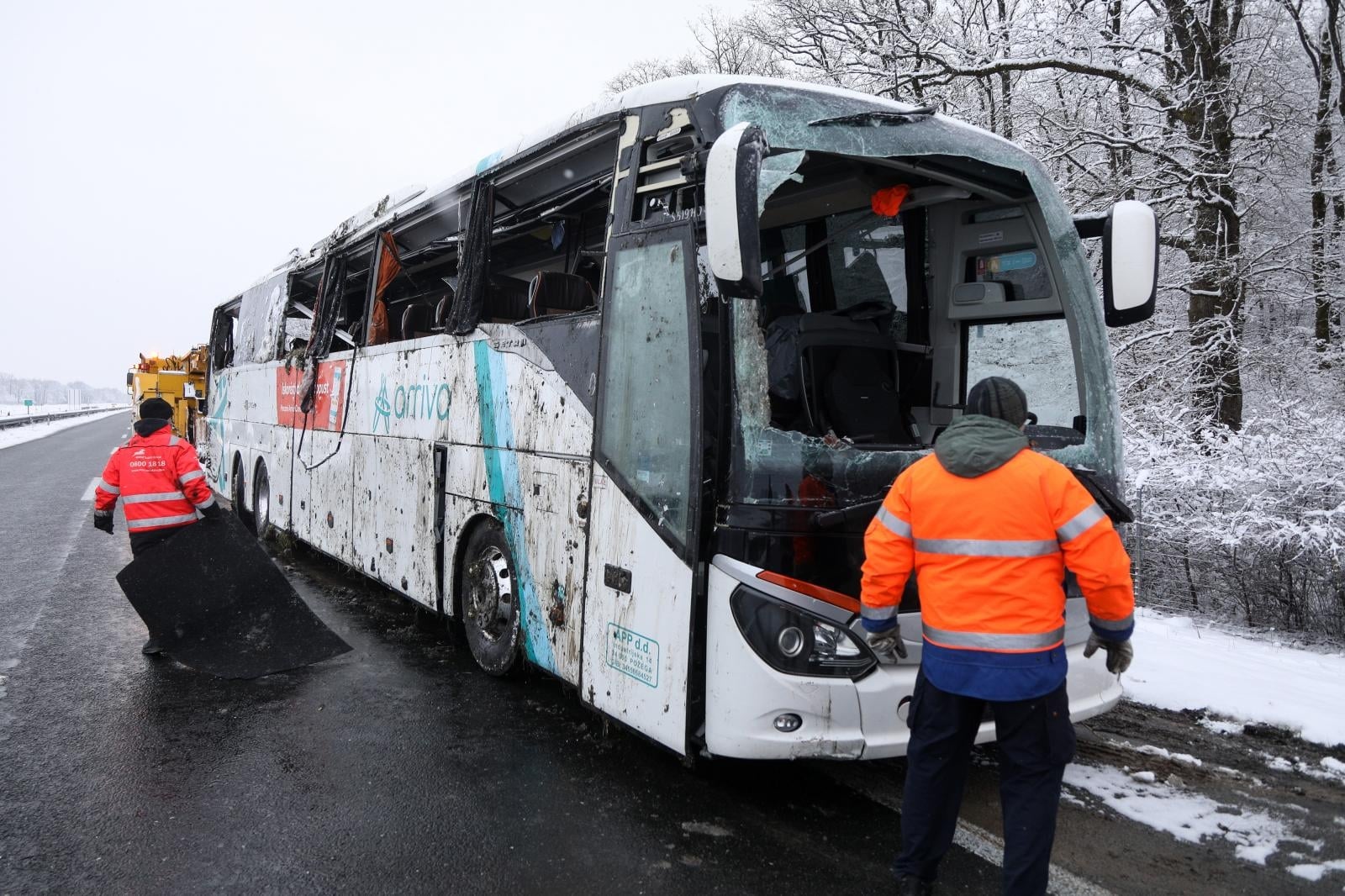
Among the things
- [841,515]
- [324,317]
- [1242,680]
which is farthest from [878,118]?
[324,317]

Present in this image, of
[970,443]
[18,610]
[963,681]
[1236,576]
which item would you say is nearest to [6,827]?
[963,681]

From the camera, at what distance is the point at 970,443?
2.79 m

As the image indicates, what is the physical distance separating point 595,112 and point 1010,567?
2.82 metres

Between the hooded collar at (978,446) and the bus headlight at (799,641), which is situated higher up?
the hooded collar at (978,446)

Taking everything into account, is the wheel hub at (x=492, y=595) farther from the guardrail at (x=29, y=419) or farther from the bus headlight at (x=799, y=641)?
the guardrail at (x=29, y=419)

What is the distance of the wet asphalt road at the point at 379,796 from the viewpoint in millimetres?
3213

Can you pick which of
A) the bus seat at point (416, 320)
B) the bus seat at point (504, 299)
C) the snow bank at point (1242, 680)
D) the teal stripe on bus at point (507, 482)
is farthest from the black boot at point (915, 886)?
the bus seat at point (416, 320)

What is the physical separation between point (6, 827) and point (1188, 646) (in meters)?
6.59

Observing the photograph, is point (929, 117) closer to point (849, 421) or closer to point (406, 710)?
point (849, 421)

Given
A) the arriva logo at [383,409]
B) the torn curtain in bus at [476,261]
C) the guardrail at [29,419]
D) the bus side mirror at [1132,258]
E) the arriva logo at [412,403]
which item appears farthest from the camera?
the guardrail at [29,419]

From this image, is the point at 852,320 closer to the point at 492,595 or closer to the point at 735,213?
the point at 735,213

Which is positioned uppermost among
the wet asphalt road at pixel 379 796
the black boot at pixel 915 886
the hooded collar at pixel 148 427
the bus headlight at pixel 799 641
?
the hooded collar at pixel 148 427

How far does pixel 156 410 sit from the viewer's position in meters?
6.00

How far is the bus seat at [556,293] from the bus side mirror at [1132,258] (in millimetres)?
2462
